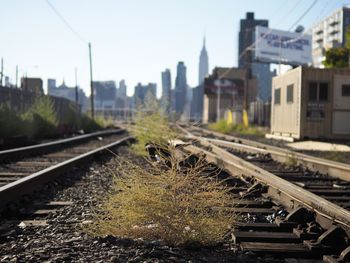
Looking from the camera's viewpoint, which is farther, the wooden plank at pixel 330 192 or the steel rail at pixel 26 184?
the wooden plank at pixel 330 192

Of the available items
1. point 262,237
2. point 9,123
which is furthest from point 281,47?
point 262,237

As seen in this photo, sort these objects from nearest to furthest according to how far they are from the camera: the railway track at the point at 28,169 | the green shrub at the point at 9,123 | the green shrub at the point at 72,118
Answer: the railway track at the point at 28,169 < the green shrub at the point at 9,123 < the green shrub at the point at 72,118

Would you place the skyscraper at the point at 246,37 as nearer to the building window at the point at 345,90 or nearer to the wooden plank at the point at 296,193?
the building window at the point at 345,90

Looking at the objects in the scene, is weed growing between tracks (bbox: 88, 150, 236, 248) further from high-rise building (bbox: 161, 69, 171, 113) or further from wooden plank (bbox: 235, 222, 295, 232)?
high-rise building (bbox: 161, 69, 171, 113)

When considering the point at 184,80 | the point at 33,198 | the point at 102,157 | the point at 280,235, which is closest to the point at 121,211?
the point at 280,235

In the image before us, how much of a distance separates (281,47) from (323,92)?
172 feet

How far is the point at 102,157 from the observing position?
1508 cm

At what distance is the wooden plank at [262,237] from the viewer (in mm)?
5100

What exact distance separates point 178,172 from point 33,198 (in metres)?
3.24

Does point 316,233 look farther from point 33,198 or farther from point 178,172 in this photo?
point 33,198

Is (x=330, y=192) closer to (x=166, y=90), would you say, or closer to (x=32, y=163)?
(x=32, y=163)

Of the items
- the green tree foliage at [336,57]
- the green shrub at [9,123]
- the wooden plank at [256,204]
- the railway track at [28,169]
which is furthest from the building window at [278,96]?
the green tree foliage at [336,57]

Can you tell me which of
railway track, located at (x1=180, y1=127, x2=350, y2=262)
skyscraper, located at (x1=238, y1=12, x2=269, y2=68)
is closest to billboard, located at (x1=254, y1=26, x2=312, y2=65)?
skyscraper, located at (x1=238, y1=12, x2=269, y2=68)

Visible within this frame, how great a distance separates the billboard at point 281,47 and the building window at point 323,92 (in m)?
46.6
